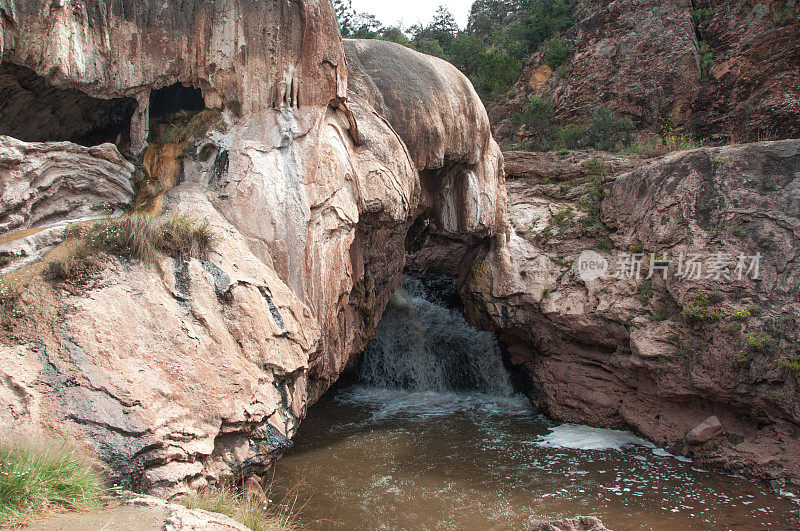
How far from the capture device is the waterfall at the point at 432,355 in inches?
414

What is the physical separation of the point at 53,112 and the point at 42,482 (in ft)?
16.7

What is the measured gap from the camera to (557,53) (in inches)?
686

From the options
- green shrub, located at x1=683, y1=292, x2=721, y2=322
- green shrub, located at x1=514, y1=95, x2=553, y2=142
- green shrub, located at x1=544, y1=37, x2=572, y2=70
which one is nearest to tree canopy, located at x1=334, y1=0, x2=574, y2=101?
green shrub, located at x1=544, y1=37, x2=572, y2=70

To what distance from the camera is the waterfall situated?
10.5m

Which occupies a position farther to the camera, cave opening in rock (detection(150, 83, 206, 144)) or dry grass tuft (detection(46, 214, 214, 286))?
cave opening in rock (detection(150, 83, 206, 144))

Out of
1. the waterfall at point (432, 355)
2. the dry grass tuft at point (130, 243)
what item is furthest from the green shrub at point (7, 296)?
the waterfall at point (432, 355)

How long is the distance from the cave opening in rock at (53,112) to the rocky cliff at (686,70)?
1210 centimetres

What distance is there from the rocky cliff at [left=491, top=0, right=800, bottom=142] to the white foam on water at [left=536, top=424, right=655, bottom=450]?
8000 mm

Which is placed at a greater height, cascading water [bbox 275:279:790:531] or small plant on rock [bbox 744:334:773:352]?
small plant on rock [bbox 744:334:773:352]

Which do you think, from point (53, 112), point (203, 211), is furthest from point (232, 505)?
point (53, 112)

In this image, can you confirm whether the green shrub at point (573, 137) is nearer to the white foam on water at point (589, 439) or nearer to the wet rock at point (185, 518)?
the white foam on water at point (589, 439)

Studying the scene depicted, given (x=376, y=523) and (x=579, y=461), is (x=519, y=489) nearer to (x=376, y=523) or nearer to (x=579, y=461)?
(x=579, y=461)

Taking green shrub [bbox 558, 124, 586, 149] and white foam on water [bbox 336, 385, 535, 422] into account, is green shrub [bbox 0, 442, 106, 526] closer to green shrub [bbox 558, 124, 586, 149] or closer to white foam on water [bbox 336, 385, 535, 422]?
white foam on water [bbox 336, 385, 535, 422]

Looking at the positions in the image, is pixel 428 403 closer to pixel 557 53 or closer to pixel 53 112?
pixel 53 112
